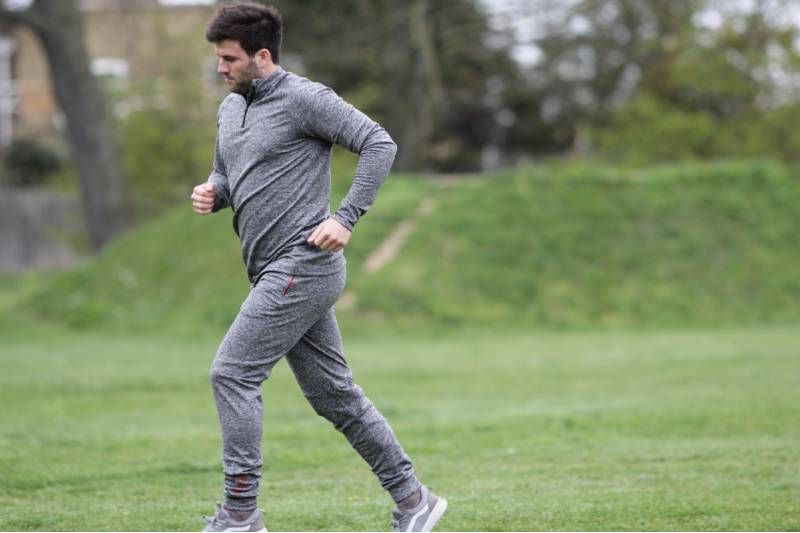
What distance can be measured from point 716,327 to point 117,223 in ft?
44.3

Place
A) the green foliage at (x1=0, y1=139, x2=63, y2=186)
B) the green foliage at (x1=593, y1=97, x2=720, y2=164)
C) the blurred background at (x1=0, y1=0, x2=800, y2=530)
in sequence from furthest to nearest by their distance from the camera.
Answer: the green foliage at (x1=0, y1=139, x2=63, y2=186), the green foliage at (x1=593, y1=97, x2=720, y2=164), the blurred background at (x1=0, y1=0, x2=800, y2=530)

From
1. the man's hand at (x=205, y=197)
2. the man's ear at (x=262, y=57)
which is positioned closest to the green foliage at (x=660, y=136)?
the man's hand at (x=205, y=197)

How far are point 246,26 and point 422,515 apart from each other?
7.05 feet

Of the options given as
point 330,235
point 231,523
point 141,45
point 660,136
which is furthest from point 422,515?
point 660,136

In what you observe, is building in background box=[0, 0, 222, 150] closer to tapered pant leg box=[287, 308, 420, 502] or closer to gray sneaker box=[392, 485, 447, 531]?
tapered pant leg box=[287, 308, 420, 502]

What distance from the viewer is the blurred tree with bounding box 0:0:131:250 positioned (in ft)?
81.1

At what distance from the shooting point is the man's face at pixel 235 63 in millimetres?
4941

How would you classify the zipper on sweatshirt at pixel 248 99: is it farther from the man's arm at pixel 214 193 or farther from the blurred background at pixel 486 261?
the blurred background at pixel 486 261

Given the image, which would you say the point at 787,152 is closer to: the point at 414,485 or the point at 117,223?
the point at 117,223

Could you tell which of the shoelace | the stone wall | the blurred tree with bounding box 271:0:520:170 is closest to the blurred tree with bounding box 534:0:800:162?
the blurred tree with bounding box 271:0:520:170

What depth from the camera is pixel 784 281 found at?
20844 mm

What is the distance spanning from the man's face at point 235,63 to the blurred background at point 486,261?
6.89 ft

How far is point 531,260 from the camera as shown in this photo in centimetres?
2128

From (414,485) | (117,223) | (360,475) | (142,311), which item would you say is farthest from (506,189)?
(414,485)
